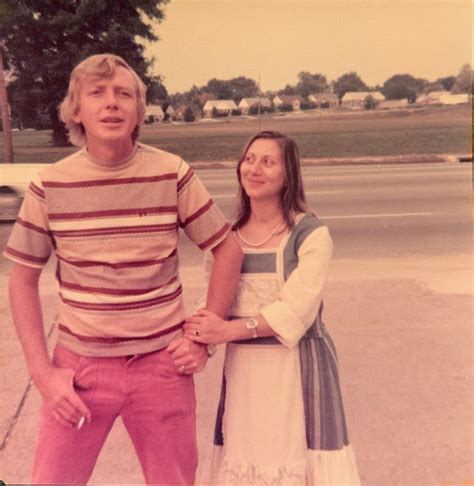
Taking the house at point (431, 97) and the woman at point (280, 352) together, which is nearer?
the woman at point (280, 352)

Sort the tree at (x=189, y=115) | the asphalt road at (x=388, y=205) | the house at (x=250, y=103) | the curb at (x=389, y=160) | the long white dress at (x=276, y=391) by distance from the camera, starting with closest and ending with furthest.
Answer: the long white dress at (x=276, y=391)
the house at (x=250, y=103)
the tree at (x=189, y=115)
the asphalt road at (x=388, y=205)
the curb at (x=389, y=160)

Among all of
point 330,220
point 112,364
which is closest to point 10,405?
point 112,364

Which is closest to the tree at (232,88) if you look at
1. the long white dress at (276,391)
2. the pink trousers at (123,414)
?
the long white dress at (276,391)

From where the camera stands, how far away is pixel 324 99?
312 centimetres

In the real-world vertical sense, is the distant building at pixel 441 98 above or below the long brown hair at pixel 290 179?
above

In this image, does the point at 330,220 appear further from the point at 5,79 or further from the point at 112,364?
the point at 112,364

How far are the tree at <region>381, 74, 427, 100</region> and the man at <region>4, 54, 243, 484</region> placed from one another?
171 cm

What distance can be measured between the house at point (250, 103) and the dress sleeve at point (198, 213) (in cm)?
119

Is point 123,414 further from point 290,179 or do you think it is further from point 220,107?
point 220,107

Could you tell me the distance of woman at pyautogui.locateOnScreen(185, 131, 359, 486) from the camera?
71.8 inches

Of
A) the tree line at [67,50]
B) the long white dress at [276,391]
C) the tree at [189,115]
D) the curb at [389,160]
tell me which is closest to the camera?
the long white dress at [276,391]

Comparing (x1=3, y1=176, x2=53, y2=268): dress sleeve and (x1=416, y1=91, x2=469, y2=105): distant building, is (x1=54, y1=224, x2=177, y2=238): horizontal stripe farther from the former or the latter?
(x1=416, y1=91, x2=469, y2=105): distant building

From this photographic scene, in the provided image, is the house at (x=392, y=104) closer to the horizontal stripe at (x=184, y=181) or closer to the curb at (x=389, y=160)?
the horizontal stripe at (x=184, y=181)

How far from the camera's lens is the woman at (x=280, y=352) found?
182 cm
